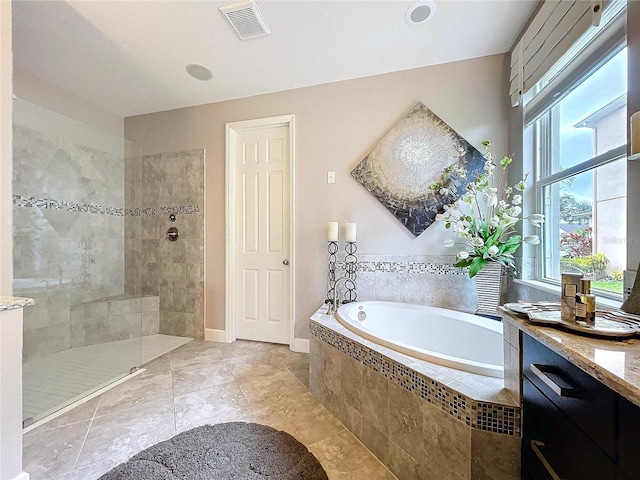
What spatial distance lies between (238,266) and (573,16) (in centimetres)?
298

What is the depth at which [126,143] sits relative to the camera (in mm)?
2922

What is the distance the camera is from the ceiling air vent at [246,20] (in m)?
1.72

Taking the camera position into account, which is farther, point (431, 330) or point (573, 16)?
point (431, 330)

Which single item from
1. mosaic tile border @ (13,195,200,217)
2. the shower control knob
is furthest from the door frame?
the shower control knob

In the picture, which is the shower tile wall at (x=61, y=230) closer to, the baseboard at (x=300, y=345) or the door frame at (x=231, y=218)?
the door frame at (x=231, y=218)

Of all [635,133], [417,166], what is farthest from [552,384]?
[417,166]

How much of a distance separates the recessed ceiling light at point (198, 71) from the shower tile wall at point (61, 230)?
1.27 meters

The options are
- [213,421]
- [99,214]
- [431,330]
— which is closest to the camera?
[213,421]

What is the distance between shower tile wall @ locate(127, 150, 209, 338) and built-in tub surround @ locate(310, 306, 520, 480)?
1958 millimetres

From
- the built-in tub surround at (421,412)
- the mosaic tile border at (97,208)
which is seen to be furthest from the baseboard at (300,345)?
the mosaic tile border at (97,208)

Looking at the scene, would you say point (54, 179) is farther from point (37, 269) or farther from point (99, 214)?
point (37, 269)

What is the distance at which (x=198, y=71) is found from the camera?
7.80 ft

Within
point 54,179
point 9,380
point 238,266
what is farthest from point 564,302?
point 54,179

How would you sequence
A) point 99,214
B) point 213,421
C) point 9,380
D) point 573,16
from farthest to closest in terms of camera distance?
1. point 99,214
2. point 213,421
3. point 573,16
4. point 9,380
